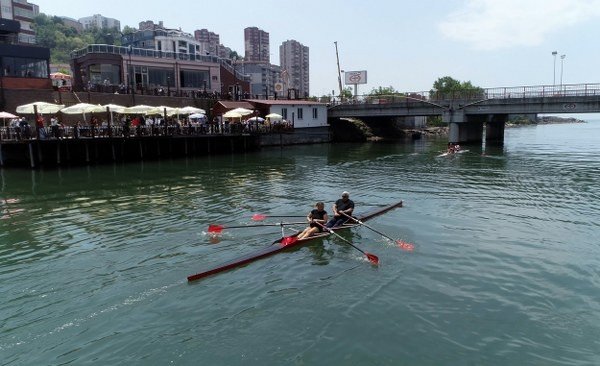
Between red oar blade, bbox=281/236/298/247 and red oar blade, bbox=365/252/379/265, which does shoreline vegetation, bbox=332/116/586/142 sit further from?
red oar blade, bbox=365/252/379/265

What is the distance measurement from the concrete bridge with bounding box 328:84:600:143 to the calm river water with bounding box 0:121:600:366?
31.5 metres

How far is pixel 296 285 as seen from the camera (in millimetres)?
12602

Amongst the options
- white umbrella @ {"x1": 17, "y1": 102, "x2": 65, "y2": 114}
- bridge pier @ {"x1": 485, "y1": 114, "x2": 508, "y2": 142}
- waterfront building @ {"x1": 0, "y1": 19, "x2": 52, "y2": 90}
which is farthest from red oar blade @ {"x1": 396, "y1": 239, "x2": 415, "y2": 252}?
bridge pier @ {"x1": 485, "y1": 114, "x2": 508, "y2": 142}

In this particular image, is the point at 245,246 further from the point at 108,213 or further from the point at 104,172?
the point at 104,172

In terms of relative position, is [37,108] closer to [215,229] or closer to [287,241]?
[215,229]

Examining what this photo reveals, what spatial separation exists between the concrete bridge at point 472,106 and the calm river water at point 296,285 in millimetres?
31542

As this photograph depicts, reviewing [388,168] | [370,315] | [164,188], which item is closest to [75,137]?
[164,188]

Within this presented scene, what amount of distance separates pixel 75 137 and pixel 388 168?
26.2 metres

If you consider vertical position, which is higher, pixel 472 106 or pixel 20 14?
pixel 20 14

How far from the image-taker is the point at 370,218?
19.7 meters

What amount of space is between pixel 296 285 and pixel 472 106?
172ft

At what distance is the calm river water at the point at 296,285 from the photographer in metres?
9.43

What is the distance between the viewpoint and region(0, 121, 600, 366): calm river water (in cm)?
943

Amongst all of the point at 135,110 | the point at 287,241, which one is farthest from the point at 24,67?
the point at 287,241
